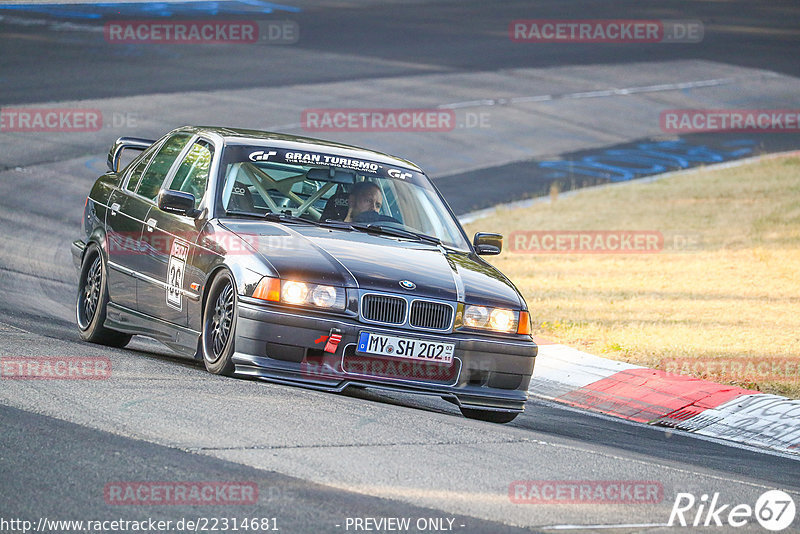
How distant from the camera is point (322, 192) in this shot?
348 inches

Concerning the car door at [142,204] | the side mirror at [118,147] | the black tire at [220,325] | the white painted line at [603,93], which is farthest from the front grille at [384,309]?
the white painted line at [603,93]

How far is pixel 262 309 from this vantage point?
743cm

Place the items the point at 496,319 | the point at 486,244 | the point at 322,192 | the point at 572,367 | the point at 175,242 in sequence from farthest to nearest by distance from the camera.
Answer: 1. the point at 572,367
2. the point at 486,244
3. the point at 322,192
4. the point at 175,242
5. the point at 496,319

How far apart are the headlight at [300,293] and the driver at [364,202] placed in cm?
127

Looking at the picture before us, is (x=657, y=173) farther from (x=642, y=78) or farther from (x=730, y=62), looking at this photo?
(x=730, y=62)

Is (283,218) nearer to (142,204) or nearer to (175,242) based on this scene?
(175,242)

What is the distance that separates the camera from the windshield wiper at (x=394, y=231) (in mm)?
8680

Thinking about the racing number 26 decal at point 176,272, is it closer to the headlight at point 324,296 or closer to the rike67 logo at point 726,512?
the headlight at point 324,296

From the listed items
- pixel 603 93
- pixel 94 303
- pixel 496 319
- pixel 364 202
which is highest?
pixel 603 93

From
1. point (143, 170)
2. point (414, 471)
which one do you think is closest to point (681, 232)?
point (143, 170)

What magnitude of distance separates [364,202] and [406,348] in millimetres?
1632

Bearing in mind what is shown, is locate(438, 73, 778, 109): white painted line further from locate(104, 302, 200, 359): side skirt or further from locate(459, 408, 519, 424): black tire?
locate(459, 408, 519, 424): black tire

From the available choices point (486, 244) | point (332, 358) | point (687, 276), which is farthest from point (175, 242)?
point (687, 276)

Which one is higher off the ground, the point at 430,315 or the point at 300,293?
the point at 300,293
